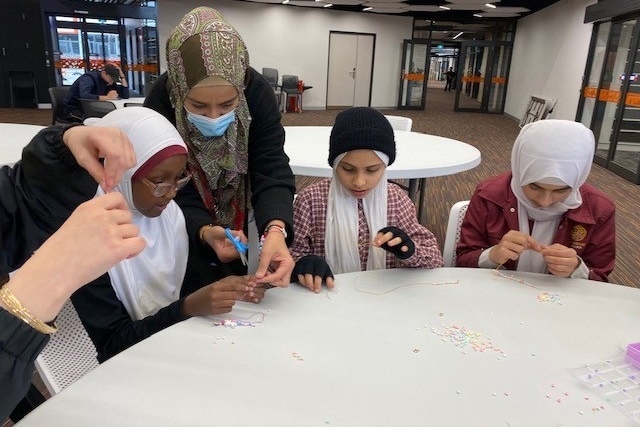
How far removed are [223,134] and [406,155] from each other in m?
1.58

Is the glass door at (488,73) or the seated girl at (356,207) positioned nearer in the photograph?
the seated girl at (356,207)

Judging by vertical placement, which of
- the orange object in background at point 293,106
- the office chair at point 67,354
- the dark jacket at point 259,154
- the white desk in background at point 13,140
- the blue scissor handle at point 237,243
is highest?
the dark jacket at point 259,154

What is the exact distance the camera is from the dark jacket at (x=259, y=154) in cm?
151

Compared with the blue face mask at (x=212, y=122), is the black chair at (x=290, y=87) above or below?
below

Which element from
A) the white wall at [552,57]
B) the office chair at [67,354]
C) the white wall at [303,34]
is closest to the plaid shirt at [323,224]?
the office chair at [67,354]

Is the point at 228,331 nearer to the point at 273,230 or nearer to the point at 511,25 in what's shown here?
the point at 273,230

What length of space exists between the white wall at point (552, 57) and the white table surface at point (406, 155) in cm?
659

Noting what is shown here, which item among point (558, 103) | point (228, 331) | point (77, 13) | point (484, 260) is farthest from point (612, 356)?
point (77, 13)

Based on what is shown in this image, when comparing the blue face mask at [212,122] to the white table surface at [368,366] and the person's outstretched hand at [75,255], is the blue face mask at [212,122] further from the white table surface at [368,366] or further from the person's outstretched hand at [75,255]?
the person's outstretched hand at [75,255]

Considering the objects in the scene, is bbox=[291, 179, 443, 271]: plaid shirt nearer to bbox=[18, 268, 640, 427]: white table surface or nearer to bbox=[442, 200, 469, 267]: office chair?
bbox=[442, 200, 469, 267]: office chair

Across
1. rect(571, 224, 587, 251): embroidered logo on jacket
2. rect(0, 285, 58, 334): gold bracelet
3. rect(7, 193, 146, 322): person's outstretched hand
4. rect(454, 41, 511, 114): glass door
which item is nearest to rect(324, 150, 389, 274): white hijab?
rect(571, 224, 587, 251): embroidered logo on jacket

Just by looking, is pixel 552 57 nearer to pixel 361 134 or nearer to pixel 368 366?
pixel 361 134

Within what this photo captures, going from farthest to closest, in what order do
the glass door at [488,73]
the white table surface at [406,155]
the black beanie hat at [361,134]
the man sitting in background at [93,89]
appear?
the glass door at [488,73], the man sitting in background at [93,89], the white table surface at [406,155], the black beanie hat at [361,134]

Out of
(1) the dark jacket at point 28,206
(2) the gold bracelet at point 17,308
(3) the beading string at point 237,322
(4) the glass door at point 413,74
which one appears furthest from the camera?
(4) the glass door at point 413,74
